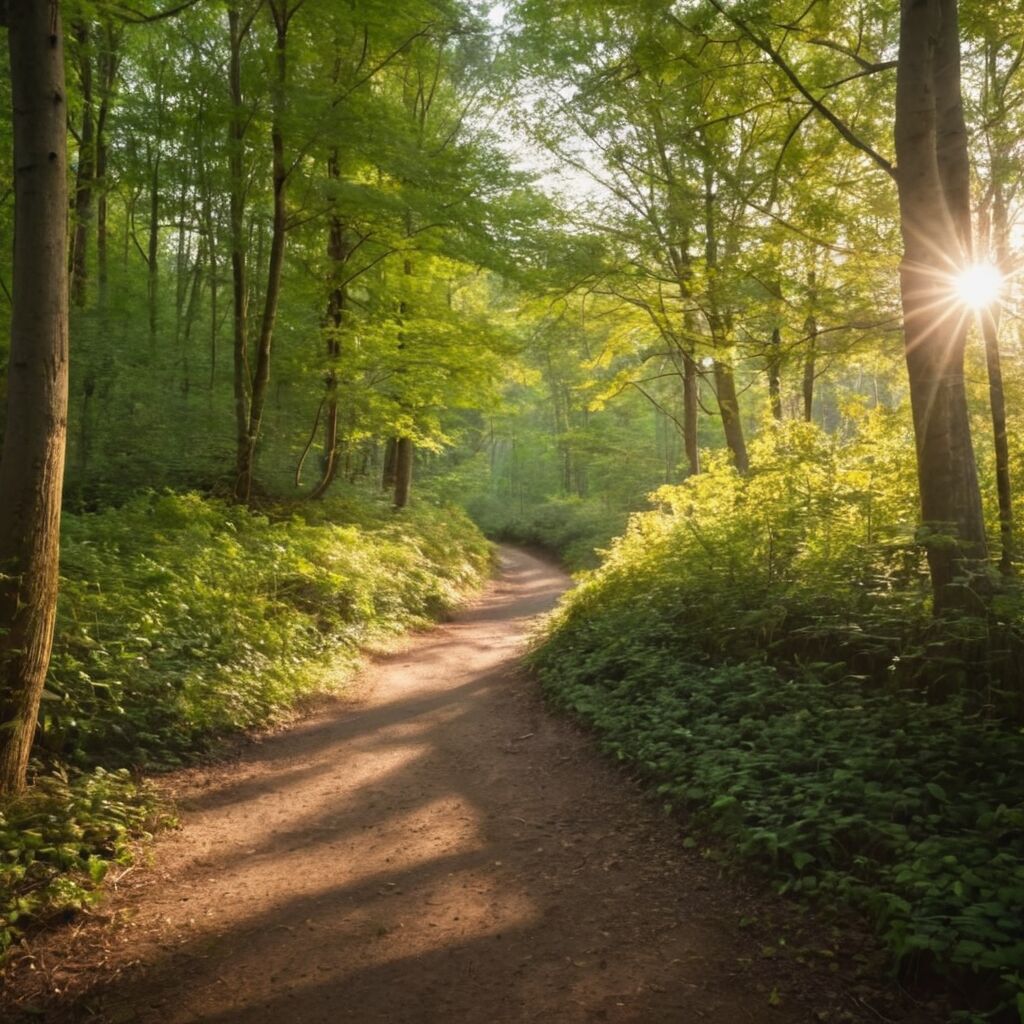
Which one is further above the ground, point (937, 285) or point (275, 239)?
point (275, 239)

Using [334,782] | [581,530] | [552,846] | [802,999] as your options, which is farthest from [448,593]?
[581,530]

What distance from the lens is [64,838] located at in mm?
4320

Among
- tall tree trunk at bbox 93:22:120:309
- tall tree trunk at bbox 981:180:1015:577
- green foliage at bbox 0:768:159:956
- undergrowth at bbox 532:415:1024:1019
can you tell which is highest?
tall tree trunk at bbox 93:22:120:309

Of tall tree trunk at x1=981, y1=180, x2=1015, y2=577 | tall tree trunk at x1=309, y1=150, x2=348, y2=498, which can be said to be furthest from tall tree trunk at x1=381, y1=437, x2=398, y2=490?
tall tree trunk at x1=981, y1=180, x2=1015, y2=577

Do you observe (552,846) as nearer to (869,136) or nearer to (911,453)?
(911,453)

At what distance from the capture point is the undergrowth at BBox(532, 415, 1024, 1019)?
3.37 metres

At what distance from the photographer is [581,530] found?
29.2 metres

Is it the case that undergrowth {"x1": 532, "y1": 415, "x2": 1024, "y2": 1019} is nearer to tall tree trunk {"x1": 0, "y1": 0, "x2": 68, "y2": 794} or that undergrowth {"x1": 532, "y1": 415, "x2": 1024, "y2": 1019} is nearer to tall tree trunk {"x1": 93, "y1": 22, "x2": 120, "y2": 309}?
tall tree trunk {"x1": 0, "y1": 0, "x2": 68, "y2": 794}

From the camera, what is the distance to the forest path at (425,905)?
325cm

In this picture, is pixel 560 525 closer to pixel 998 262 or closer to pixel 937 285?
pixel 998 262

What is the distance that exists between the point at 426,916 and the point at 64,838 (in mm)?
2319

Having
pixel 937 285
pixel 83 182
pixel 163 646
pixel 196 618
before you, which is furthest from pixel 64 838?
pixel 83 182

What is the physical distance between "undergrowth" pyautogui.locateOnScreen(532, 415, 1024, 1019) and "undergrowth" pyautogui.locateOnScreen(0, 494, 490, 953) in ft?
10.7

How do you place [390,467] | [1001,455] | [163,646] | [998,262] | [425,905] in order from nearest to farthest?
[425,905]
[1001,455]
[163,646]
[998,262]
[390,467]
